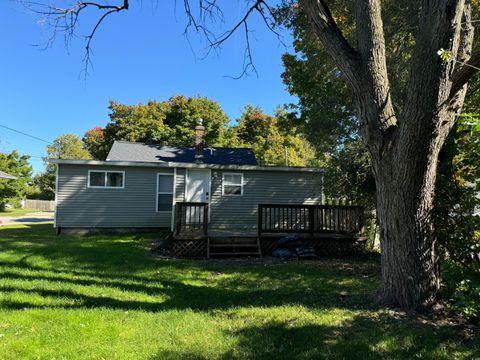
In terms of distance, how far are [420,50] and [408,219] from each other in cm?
190

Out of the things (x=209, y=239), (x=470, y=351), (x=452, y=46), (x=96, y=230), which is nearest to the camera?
(x=470, y=351)

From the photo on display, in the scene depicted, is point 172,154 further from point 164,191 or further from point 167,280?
point 167,280

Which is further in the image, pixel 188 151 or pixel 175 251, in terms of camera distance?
pixel 188 151

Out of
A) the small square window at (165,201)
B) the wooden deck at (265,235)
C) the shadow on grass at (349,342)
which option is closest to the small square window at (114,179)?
the small square window at (165,201)

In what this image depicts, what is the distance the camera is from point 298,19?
28.4 ft

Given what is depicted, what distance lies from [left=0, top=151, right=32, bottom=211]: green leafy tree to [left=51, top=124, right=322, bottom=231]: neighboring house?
18.1 meters

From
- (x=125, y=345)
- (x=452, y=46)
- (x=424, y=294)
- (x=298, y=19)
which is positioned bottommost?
(x=125, y=345)

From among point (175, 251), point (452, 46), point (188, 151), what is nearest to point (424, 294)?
point (452, 46)

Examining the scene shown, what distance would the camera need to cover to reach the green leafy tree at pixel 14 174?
2688 centimetres

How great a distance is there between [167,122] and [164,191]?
57.7ft

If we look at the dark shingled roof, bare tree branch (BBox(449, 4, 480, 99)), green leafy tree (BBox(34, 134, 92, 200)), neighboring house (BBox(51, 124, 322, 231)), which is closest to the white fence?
green leafy tree (BBox(34, 134, 92, 200))

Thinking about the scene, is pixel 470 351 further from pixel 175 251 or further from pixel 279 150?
pixel 279 150

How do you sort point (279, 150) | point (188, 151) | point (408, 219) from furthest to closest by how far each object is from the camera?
point (279, 150)
point (188, 151)
point (408, 219)

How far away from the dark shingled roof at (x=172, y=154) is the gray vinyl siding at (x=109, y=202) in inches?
55.1
